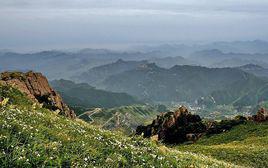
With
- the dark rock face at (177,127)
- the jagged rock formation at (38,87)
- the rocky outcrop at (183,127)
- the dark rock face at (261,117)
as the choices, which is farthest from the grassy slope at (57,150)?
the dark rock face at (261,117)

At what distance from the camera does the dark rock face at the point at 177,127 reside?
93.3 meters

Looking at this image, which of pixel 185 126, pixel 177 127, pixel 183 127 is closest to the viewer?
pixel 183 127

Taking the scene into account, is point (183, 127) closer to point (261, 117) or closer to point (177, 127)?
point (177, 127)

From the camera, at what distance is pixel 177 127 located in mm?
99438

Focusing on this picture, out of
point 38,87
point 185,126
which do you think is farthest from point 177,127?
point 38,87

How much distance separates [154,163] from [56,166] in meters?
5.99

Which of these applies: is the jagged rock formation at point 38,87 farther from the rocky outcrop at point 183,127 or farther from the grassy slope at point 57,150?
the grassy slope at point 57,150

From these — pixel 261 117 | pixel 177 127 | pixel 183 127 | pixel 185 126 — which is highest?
pixel 261 117

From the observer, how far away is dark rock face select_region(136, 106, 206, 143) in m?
93.3

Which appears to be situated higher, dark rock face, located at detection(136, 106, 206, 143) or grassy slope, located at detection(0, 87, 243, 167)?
grassy slope, located at detection(0, 87, 243, 167)

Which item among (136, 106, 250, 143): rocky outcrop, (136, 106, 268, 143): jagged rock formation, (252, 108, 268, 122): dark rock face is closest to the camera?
(252, 108, 268, 122): dark rock face

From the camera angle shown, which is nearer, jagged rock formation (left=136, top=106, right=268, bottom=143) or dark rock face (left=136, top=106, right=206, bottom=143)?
jagged rock formation (left=136, top=106, right=268, bottom=143)

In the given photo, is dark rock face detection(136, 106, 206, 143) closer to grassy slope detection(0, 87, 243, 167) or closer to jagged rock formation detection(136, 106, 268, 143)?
jagged rock formation detection(136, 106, 268, 143)

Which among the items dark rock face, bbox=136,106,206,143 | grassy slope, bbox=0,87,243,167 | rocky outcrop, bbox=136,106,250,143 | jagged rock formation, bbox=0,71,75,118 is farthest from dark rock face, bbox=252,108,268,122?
grassy slope, bbox=0,87,243,167
